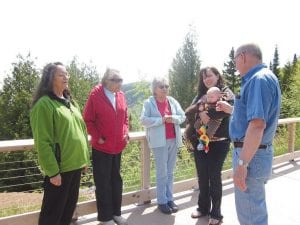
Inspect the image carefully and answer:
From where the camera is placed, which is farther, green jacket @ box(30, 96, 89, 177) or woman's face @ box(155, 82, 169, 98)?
woman's face @ box(155, 82, 169, 98)

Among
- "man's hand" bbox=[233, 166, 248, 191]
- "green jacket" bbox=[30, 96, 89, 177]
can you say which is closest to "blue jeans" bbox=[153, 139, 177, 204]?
"green jacket" bbox=[30, 96, 89, 177]

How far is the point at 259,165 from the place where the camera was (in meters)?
2.54

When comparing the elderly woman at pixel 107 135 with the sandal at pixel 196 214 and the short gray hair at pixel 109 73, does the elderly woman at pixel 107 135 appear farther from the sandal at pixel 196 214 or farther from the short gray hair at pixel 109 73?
the sandal at pixel 196 214

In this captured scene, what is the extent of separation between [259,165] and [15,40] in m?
35.1

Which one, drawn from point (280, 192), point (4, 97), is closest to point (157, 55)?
point (4, 97)

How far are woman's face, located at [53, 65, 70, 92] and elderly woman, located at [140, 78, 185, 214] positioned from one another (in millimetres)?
1241

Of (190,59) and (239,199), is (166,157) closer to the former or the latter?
(239,199)

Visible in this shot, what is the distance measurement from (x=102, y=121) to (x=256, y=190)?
1680 millimetres

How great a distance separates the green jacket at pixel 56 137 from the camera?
279 centimetres

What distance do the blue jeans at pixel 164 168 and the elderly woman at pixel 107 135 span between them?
0.53 metres

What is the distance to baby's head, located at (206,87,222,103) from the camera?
352 cm

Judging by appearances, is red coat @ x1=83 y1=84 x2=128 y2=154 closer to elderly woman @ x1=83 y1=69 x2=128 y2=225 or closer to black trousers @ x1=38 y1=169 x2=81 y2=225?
elderly woman @ x1=83 y1=69 x2=128 y2=225

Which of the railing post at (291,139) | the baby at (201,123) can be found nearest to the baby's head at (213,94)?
the baby at (201,123)

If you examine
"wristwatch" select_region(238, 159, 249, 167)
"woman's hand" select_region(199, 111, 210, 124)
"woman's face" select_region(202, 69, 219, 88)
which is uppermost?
"woman's face" select_region(202, 69, 219, 88)
